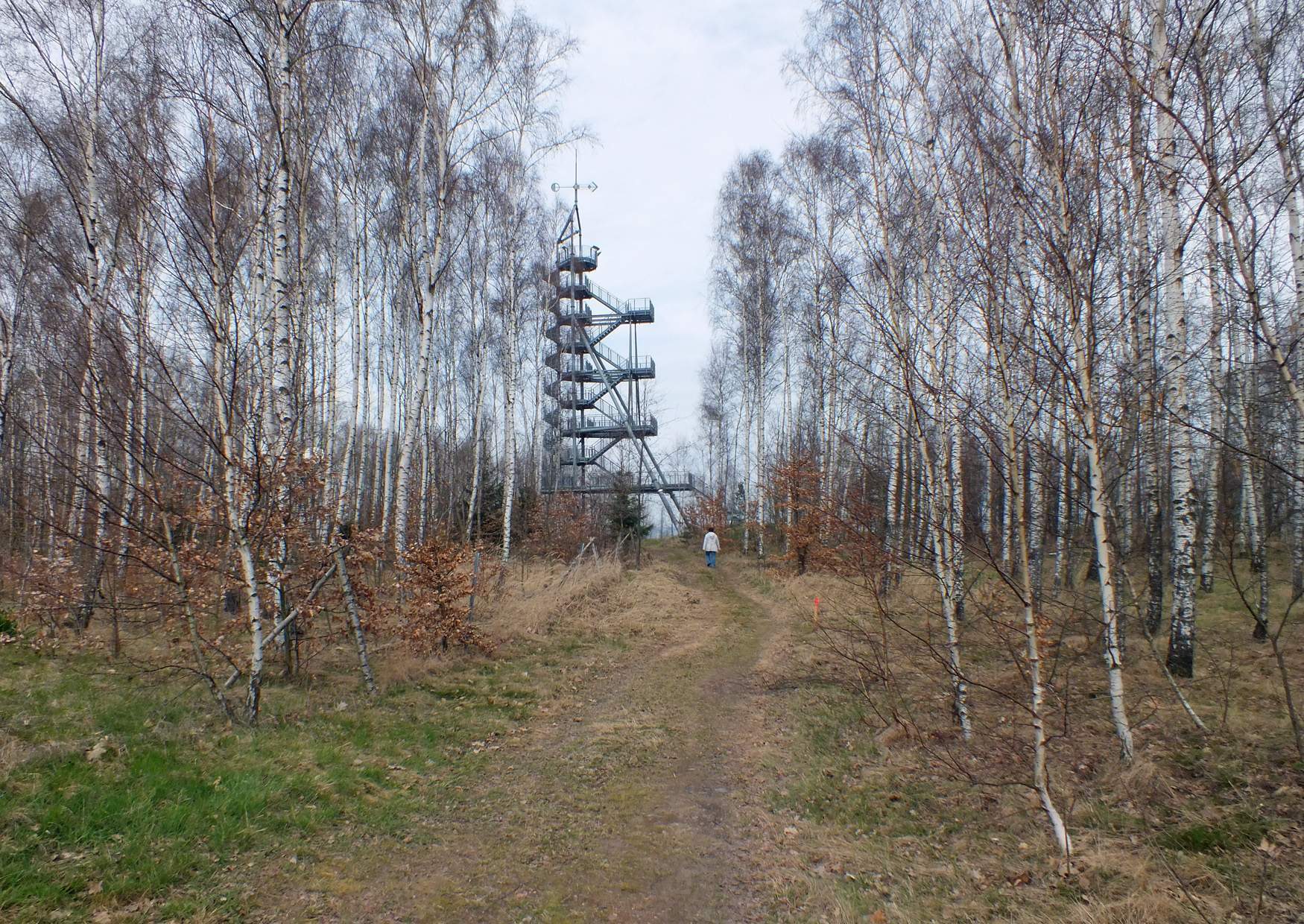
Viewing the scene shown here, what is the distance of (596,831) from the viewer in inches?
172

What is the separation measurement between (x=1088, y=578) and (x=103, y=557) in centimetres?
1744

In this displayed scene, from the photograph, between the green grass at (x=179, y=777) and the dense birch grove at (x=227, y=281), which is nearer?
the green grass at (x=179, y=777)

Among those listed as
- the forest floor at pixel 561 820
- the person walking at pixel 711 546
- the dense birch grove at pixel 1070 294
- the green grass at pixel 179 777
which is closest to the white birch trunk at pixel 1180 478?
the dense birch grove at pixel 1070 294

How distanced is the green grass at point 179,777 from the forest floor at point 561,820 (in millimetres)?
17

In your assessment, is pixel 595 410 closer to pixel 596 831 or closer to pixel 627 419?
pixel 627 419

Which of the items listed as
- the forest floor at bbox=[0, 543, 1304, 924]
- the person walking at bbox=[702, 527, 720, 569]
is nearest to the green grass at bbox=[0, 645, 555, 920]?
the forest floor at bbox=[0, 543, 1304, 924]

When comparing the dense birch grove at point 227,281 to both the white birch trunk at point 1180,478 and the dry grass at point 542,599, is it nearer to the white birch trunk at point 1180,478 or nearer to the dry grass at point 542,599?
the dry grass at point 542,599

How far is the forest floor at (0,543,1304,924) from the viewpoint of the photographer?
130 inches

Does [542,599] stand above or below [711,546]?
below

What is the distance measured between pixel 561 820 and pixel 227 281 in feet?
16.2

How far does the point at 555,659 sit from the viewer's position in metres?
9.11

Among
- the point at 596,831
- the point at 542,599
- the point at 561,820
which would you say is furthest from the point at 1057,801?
the point at 542,599

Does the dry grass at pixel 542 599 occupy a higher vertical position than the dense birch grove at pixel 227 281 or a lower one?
lower

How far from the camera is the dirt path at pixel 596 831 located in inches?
138
